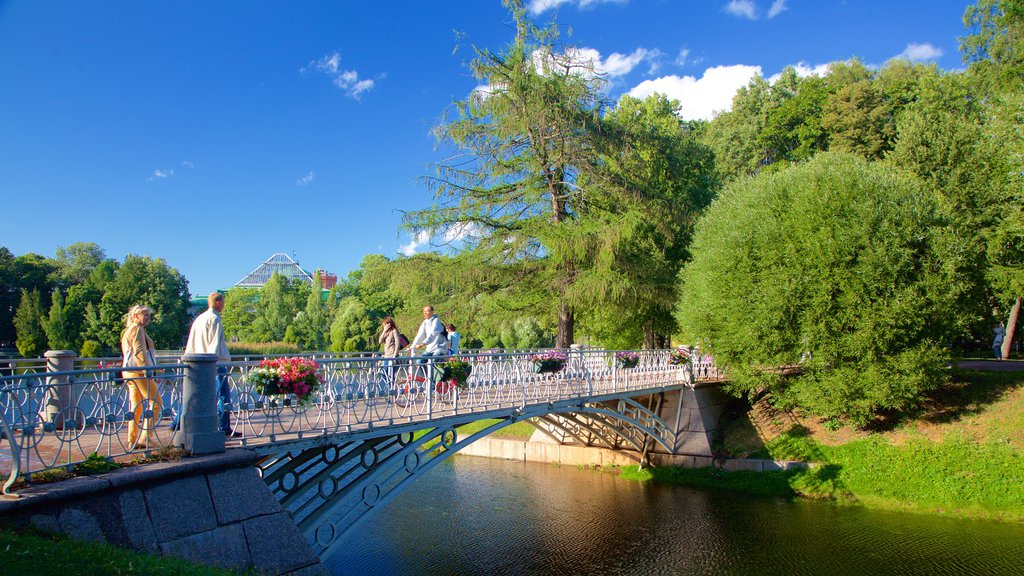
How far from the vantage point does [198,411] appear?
6039mm

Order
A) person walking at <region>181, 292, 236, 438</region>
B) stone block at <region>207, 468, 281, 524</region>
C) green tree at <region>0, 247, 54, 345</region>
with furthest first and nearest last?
green tree at <region>0, 247, 54, 345</region> → person walking at <region>181, 292, 236, 438</region> → stone block at <region>207, 468, 281, 524</region>

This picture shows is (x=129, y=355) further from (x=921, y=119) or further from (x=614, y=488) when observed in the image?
(x=921, y=119)

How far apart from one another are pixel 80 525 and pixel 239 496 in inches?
55.7

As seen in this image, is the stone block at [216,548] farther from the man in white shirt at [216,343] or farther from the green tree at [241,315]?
the green tree at [241,315]

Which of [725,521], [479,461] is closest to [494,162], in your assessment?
[479,461]

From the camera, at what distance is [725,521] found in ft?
47.0

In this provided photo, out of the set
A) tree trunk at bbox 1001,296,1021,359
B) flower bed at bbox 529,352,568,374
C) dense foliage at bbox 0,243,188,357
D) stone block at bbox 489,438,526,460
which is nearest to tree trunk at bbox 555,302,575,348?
stone block at bbox 489,438,526,460

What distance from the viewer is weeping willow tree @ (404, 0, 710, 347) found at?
1786 centimetres

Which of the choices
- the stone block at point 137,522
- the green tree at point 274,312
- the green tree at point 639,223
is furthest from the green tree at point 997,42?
the green tree at point 274,312

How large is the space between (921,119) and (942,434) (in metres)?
11.7

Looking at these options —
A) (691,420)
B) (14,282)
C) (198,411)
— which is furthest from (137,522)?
(14,282)

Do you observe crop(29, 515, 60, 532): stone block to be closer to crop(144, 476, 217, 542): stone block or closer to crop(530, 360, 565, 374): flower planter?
crop(144, 476, 217, 542): stone block

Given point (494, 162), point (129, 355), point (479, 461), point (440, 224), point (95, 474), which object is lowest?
point (479, 461)

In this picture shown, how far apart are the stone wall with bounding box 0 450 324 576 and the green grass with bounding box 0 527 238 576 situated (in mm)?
238
